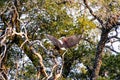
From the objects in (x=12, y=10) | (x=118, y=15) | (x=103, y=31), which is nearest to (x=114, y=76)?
(x=103, y=31)

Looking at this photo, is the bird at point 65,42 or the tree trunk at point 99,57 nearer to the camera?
the bird at point 65,42

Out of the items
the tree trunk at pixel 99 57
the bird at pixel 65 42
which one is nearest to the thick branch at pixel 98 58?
the tree trunk at pixel 99 57

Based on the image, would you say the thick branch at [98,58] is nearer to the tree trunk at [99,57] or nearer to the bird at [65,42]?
the tree trunk at [99,57]

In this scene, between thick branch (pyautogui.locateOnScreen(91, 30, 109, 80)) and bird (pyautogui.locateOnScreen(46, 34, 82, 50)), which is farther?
thick branch (pyautogui.locateOnScreen(91, 30, 109, 80))

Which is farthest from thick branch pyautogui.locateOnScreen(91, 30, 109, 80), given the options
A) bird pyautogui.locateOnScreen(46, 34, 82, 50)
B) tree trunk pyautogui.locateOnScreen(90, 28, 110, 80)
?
bird pyautogui.locateOnScreen(46, 34, 82, 50)

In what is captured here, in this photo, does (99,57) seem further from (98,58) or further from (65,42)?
(65,42)

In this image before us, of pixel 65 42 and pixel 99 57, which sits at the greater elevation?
pixel 65 42

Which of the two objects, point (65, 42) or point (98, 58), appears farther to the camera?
point (98, 58)

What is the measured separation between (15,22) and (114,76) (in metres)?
7.78

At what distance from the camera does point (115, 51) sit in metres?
17.0

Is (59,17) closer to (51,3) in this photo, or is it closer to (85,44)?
(51,3)

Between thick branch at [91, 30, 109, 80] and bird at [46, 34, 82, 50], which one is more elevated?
bird at [46, 34, 82, 50]

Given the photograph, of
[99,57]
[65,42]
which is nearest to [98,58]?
[99,57]

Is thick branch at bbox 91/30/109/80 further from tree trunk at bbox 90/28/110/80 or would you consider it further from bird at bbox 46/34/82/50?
bird at bbox 46/34/82/50
